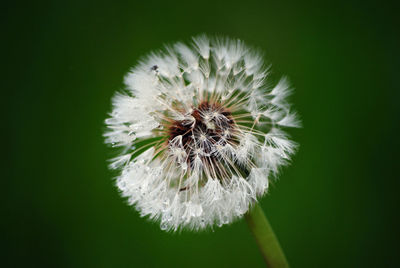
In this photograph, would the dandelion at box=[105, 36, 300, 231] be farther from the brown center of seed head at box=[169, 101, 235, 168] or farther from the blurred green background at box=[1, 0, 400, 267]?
the blurred green background at box=[1, 0, 400, 267]

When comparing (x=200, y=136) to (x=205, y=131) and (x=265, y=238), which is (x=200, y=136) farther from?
(x=265, y=238)

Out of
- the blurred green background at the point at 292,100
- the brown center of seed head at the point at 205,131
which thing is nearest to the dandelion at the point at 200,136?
the brown center of seed head at the point at 205,131

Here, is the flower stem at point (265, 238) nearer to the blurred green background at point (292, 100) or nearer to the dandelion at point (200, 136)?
the dandelion at point (200, 136)

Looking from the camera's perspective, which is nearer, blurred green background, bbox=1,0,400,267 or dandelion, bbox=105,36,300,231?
dandelion, bbox=105,36,300,231

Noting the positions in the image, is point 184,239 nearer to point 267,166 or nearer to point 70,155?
point 70,155

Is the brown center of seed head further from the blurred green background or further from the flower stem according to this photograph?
the blurred green background

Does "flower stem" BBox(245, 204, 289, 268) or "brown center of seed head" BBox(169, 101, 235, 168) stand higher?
"brown center of seed head" BBox(169, 101, 235, 168)

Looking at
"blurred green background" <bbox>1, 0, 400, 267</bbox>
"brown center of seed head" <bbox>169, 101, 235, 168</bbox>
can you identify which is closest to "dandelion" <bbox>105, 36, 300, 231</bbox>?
"brown center of seed head" <bbox>169, 101, 235, 168</bbox>
